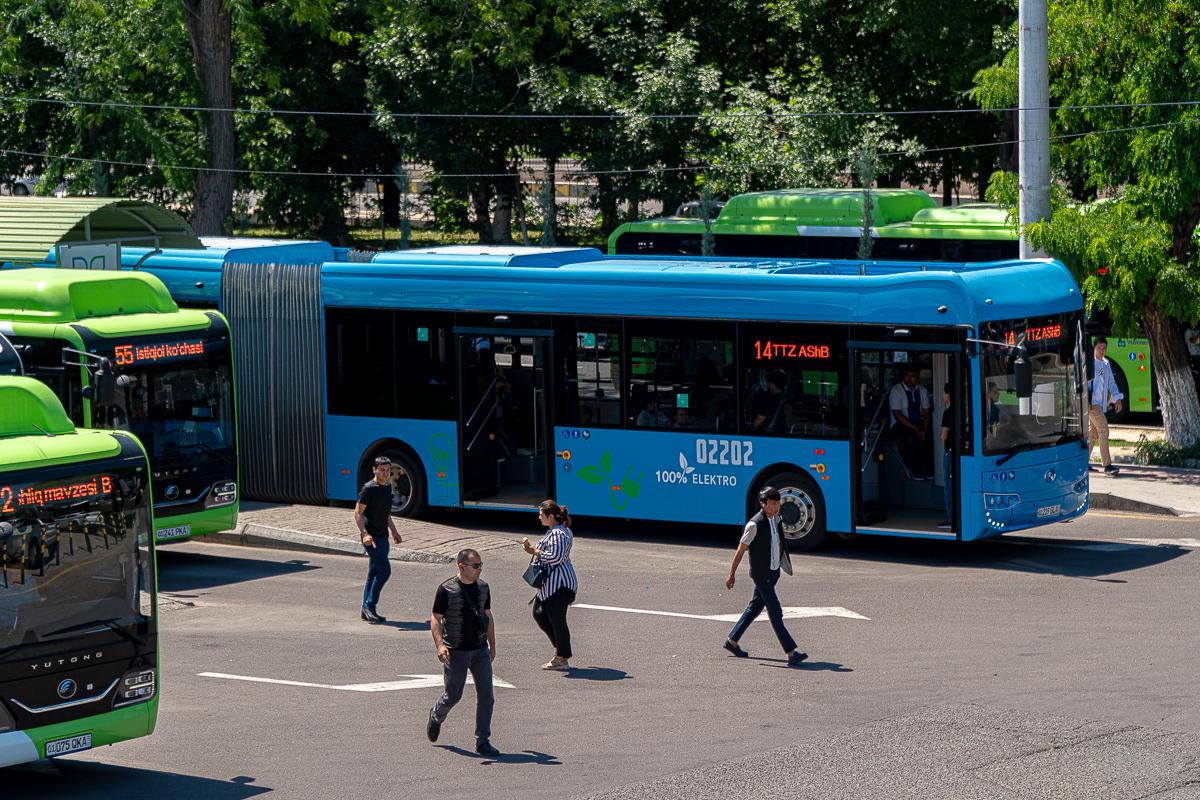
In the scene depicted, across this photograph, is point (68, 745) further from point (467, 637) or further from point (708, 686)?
point (708, 686)

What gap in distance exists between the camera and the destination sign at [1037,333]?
59.1ft

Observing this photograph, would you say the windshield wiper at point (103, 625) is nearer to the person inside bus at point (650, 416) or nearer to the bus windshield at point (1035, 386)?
the person inside bus at point (650, 416)

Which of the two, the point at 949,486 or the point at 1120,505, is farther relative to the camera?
the point at 1120,505

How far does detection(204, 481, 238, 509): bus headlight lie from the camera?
1922 centimetres

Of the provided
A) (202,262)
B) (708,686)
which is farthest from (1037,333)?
(202,262)

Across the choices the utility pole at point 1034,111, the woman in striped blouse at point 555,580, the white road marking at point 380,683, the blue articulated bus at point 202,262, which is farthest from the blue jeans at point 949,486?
the blue articulated bus at point 202,262

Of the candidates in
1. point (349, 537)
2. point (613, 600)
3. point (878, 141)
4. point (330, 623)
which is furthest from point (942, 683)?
point (878, 141)

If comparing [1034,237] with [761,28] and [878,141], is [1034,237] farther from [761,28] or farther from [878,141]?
[761,28]

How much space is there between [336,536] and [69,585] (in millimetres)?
9324

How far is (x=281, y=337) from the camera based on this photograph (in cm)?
2208

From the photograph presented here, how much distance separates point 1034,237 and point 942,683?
11.2 metres

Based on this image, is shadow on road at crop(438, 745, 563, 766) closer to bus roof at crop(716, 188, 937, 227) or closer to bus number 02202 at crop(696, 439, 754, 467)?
bus number 02202 at crop(696, 439, 754, 467)

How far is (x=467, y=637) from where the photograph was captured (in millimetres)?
11742

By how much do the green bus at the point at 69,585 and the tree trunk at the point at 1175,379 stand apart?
16.7 meters
